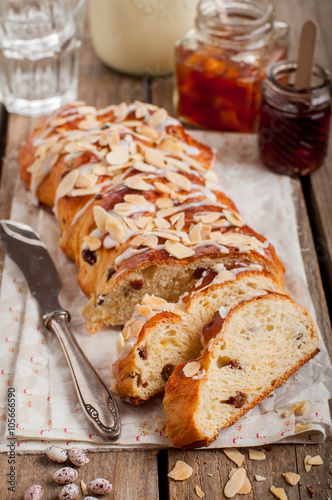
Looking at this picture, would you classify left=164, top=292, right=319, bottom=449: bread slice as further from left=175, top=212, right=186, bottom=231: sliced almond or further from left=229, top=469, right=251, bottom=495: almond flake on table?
left=175, top=212, right=186, bottom=231: sliced almond

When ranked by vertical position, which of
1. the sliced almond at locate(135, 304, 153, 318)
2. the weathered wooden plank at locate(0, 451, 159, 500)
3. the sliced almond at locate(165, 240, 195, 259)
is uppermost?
the sliced almond at locate(165, 240, 195, 259)

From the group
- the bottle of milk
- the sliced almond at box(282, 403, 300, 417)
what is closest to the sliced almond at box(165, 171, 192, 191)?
the sliced almond at box(282, 403, 300, 417)

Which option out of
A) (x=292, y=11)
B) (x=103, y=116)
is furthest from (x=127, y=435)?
(x=292, y=11)

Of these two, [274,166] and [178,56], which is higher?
[178,56]

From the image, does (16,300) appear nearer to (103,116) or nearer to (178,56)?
(103,116)

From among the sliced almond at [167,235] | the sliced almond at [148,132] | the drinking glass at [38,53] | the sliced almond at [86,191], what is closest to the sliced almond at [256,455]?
the sliced almond at [167,235]

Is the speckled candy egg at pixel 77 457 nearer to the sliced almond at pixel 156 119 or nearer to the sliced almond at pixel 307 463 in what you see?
the sliced almond at pixel 307 463
